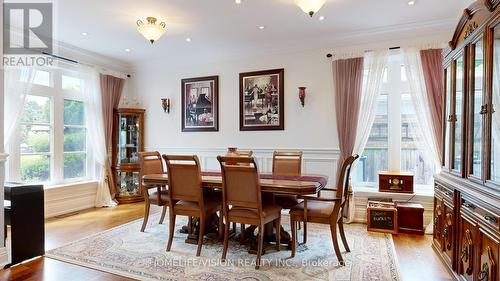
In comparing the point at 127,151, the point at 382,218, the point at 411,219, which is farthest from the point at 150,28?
the point at 411,219

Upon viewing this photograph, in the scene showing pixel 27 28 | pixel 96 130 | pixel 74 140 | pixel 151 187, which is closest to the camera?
pixel 151 187

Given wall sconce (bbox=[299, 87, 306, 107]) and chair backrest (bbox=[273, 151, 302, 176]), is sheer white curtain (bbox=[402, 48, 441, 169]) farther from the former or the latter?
chair backrest (bbox=[273, 151, 302, 176])

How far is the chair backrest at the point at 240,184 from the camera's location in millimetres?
2658

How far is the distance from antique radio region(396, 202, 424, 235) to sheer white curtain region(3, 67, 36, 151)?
206 inches

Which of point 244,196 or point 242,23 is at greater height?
point 242,23

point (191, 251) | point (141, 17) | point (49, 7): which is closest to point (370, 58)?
point (141, 17)

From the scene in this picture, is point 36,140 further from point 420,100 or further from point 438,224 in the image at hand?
point 420,100

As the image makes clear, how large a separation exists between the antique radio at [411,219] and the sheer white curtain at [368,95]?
642 millimetres

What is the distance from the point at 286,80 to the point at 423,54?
6.31 ft

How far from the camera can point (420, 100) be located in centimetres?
392

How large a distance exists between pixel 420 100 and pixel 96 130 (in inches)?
205

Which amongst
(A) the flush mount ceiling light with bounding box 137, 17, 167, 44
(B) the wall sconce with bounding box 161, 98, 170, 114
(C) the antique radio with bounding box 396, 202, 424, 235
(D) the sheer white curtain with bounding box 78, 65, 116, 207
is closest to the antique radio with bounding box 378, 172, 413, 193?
(C) the antique radio with bounding box 396, 202, 424, 235

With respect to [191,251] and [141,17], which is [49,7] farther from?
[191,251]

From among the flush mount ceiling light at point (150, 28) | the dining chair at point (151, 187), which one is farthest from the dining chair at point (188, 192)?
the flush mount ceiling light at point (150, 28)
